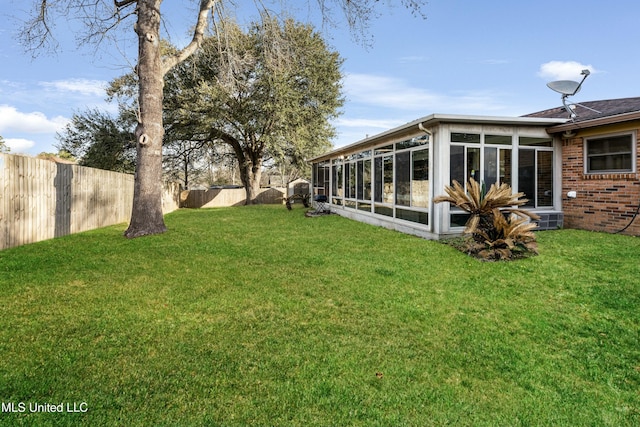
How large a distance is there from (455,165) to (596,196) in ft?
11.7

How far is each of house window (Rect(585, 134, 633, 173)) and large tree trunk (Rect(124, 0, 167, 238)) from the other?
10544 millimetres

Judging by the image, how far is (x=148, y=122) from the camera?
8.36 m

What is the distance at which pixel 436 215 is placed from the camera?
25.1ft

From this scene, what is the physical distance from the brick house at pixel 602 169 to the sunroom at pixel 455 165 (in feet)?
0.86

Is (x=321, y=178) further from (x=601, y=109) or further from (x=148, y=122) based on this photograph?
(x=601, y=109)

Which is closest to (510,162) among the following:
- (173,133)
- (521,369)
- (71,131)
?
(521,369)

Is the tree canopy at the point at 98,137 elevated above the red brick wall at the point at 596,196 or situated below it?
above

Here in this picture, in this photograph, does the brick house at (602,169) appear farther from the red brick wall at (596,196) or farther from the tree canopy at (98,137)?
the tree canopy at (98,137)

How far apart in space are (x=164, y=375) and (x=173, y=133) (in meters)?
19.2

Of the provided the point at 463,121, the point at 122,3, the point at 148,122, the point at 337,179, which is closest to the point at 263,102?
the point at 337,179

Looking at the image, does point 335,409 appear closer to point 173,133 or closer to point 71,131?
point 173,133

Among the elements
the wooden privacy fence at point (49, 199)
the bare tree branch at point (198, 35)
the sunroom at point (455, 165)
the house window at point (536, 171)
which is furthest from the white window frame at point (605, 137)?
the wooden privacy fence at point (49, 199)

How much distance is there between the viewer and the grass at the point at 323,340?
6.82ft

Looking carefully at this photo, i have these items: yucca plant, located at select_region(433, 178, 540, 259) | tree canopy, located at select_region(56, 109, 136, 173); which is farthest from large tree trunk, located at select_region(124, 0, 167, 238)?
tree canopy, located at select_region(56, 109, 136, 173)
